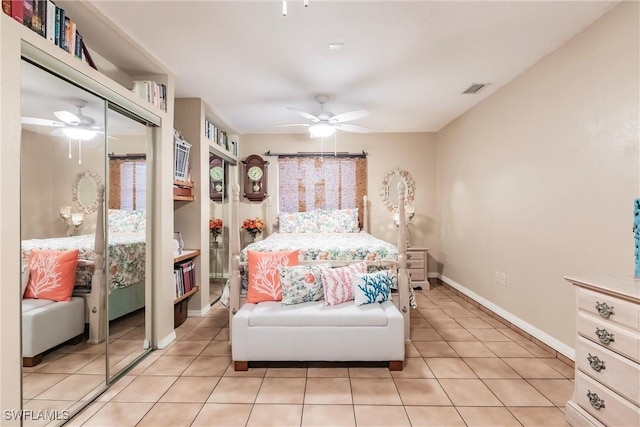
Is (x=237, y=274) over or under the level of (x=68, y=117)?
under

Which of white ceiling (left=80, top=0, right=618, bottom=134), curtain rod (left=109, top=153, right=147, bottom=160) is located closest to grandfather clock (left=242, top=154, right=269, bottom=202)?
white ceiling (left=80, top=0, right=618, bottom=134)

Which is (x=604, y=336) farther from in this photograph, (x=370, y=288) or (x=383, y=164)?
(x=383, y=164)

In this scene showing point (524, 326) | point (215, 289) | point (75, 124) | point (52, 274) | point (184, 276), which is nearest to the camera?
point (52, 274)

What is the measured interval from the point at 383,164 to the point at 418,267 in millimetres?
1786

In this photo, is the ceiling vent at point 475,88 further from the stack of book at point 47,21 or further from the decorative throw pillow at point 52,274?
the decorative throw pillow at point 52,274

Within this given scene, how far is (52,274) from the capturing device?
5.73ft

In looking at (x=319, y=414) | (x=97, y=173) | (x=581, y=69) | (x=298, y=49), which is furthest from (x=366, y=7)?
(x=319, y=414)

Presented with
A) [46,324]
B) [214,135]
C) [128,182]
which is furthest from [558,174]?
[214,135]

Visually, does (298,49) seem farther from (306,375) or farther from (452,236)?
(452,236)

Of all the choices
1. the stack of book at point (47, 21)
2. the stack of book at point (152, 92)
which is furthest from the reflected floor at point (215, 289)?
the stack of book at point (47, 21)

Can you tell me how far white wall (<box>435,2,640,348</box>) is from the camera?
205 centimetres

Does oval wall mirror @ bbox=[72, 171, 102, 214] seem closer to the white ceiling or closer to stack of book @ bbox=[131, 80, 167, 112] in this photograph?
stack of book @ bbox=[131, 80, 167, 112]

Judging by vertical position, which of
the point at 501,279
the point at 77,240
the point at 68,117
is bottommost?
the point at 501,279

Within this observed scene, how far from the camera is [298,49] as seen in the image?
2.55 m
